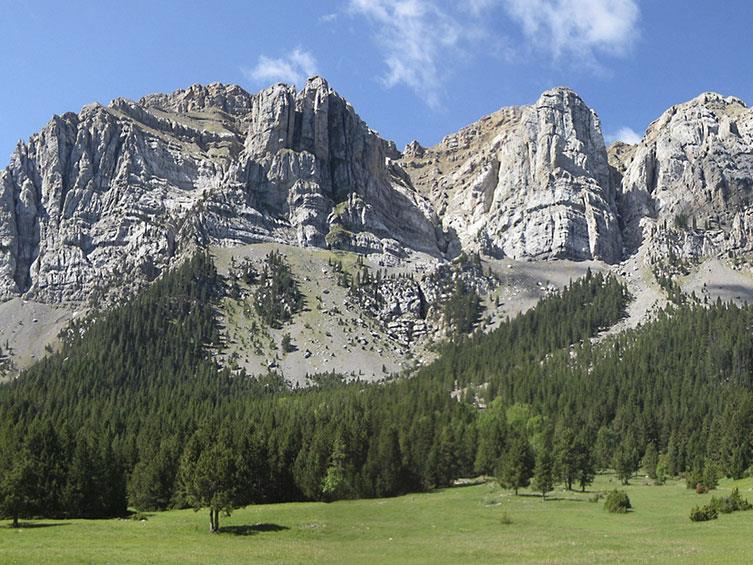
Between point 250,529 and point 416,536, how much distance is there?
17851 millimetres

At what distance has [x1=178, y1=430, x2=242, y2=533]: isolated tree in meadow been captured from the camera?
72938 millimetres

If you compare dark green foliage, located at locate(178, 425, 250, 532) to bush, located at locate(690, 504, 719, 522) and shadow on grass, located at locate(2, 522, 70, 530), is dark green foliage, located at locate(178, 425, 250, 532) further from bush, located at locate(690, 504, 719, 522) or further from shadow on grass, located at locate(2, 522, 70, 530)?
bush, located at locate(690, 504, 719, 522)

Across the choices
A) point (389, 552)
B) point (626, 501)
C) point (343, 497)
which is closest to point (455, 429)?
point (343, 497)

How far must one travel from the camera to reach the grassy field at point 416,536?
49750mm

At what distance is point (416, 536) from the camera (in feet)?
216

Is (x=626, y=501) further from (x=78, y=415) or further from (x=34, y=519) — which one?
(x=78, y=415)

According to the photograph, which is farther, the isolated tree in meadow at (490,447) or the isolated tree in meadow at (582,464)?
the isolated tree in meadow at (490,447)

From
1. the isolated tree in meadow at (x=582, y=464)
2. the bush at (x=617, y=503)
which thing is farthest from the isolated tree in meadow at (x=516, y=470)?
the bush at (x=617, y=503)

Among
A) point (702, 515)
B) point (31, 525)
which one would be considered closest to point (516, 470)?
point (702, 515)

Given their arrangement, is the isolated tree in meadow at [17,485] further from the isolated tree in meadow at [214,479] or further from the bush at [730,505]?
Answer: the bush at [730,505]

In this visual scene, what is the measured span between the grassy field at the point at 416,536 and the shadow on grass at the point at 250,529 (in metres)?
0.11

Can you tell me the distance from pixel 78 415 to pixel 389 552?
14749cm

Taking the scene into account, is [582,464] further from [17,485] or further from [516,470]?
[17,485]

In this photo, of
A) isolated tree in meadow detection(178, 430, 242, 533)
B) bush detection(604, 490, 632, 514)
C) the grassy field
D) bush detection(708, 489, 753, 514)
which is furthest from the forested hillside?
bush detection(708, 489, 753, 514)
